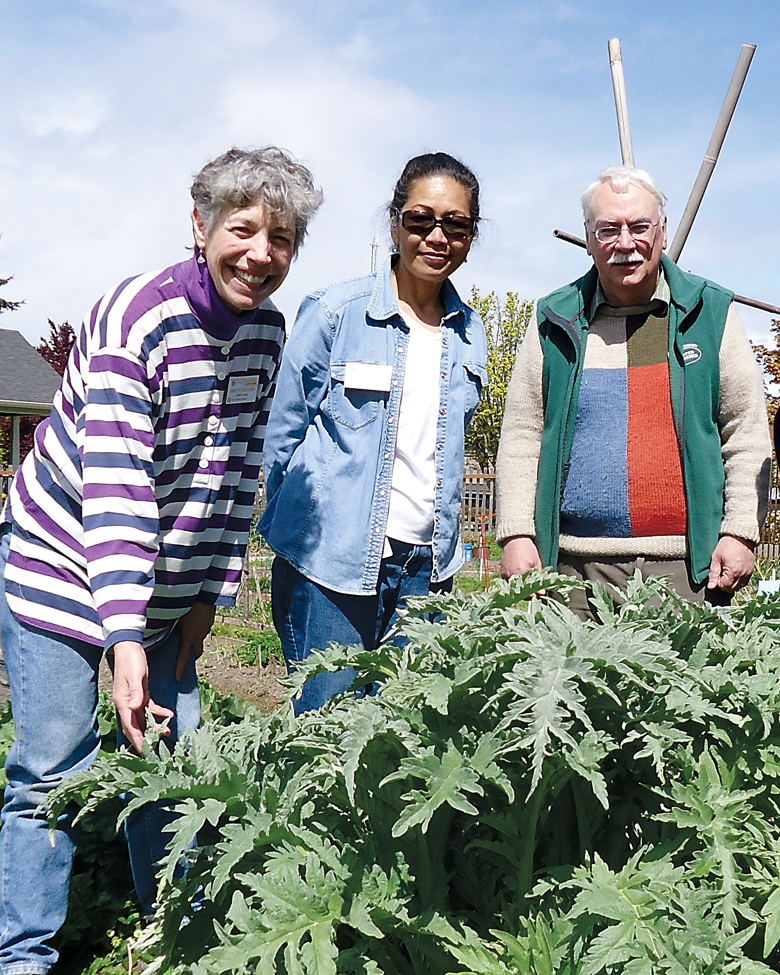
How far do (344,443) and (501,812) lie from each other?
4.39 ft

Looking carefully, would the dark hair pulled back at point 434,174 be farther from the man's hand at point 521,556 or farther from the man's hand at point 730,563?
the man's hand at point 730,563

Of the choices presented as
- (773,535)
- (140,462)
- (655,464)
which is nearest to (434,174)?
(655,464)

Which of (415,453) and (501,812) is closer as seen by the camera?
(501,812)

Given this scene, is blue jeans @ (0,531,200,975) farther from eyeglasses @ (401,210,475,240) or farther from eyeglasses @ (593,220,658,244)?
eyeglasses @ (593,220,658,244)

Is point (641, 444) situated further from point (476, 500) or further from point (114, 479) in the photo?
point (476, 500)

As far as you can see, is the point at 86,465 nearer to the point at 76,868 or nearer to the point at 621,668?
the point at 621,668

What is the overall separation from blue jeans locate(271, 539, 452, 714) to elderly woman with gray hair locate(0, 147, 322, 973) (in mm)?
525

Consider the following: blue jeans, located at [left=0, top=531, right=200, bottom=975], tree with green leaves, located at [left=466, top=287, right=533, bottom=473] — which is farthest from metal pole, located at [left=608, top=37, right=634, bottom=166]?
tree with green leaves, located at [left=466, top=287, right=533, bottom=473]

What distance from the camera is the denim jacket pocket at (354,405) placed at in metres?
2.84

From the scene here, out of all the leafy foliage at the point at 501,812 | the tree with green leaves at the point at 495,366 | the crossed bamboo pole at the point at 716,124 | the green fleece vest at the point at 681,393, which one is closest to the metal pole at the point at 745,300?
the crossed bamboo pole at the point at 716,124

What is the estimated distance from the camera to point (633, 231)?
2.79 metres

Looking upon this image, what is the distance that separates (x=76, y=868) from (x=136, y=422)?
1.85 m

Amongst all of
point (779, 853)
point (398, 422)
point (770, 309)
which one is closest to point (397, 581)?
point (398, 422)

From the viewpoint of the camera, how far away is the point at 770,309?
550 centimetres
